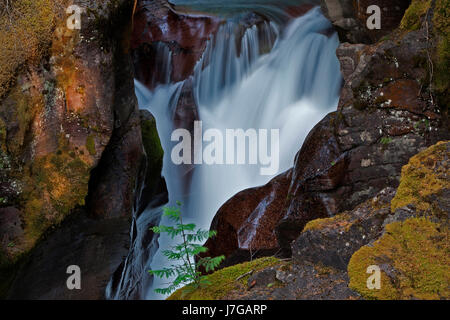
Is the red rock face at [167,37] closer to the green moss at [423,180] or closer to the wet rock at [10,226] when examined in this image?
the wet rock at [10,226]

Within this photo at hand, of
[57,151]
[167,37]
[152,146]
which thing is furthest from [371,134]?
[167,37]

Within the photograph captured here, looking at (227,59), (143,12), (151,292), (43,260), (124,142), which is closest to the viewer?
(43,260)

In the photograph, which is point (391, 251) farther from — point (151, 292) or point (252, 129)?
point (252, 129)

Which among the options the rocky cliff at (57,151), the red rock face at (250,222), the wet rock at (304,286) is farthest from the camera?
the red rock face at (250,222)

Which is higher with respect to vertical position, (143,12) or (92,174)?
(143,12)

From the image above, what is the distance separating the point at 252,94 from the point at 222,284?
7289 millimetres

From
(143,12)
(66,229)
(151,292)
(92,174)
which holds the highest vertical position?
(143,12)

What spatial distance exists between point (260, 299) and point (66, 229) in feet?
11.1

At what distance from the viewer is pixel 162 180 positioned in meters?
8.11

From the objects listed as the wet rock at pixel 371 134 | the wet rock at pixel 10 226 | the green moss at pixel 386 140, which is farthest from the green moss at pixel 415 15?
the wet rock at pixel 10 226

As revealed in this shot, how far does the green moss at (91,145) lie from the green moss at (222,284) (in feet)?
9.16

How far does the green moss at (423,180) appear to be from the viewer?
2732mm

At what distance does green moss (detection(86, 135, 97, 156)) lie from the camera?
5.38m
